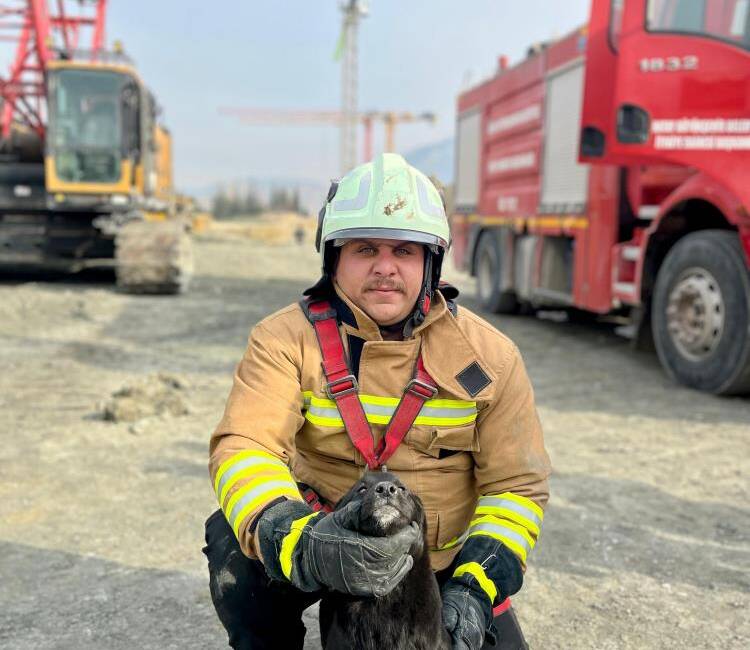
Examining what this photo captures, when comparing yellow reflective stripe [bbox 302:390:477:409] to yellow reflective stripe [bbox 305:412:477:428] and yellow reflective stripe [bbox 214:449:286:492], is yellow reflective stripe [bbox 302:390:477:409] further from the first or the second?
yellow reflective stripe [bbox 214:449:286:492]

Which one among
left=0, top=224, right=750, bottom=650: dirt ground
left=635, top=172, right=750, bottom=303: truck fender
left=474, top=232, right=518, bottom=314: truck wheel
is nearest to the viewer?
left=0, top=224, right=750, bottom=650: dirt ground

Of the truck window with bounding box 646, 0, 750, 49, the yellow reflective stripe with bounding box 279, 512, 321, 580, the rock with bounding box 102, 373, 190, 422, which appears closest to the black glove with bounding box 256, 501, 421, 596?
the yellow reflective stripe with bounding box 279, 512, 321, 580

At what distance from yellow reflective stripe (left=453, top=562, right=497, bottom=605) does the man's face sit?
65 centimetres

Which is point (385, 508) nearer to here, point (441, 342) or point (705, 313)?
point (441, 342)

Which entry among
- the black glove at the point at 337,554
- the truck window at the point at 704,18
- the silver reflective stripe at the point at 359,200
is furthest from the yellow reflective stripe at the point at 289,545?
the truck window at the point at 704,18

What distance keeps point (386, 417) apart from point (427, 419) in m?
0.10

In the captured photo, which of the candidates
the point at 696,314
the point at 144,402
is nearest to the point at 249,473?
the point at 144,402

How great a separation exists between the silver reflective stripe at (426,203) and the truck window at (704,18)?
447 cm

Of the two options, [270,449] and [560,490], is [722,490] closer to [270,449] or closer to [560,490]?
[560,490]

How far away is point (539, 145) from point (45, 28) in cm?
900

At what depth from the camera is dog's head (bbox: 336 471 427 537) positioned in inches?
62.4

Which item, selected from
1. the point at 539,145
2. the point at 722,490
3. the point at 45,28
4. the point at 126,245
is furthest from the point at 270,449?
the point at 45,28

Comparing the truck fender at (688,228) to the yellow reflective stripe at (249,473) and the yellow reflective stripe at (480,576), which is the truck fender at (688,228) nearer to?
the yellow reflective stripe at (480,576)

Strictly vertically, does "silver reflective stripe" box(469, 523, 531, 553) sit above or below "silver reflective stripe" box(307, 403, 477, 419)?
below
